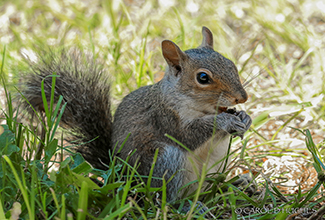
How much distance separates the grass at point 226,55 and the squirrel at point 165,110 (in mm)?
142

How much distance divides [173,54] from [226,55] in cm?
125

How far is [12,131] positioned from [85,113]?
612 millimetres

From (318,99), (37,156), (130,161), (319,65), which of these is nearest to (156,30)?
(319,65)

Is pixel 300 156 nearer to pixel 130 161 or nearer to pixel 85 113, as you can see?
pixel 130 161

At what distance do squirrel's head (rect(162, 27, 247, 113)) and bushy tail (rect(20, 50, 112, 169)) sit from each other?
521 millimetres

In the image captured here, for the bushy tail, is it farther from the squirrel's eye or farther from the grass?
the squirrel's eye

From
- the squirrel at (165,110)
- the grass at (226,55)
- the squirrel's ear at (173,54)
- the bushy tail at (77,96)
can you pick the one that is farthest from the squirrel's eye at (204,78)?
the bushy tail at (77,96)

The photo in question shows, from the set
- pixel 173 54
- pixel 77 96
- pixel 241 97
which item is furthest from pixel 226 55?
pixel 77 96

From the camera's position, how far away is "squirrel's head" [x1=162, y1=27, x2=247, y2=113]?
194 centimetres

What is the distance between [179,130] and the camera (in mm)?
2104

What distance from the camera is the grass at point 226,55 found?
1675 millimetres

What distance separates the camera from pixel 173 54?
2096mm

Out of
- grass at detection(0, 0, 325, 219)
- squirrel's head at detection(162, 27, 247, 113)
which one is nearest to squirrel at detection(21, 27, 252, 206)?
squirrel's head at detection(162, 27, 247, 113)

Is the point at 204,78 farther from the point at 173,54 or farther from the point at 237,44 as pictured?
the point at 237,44
